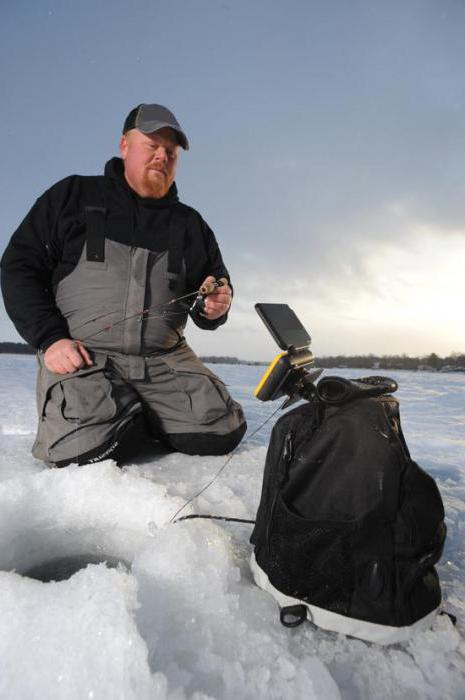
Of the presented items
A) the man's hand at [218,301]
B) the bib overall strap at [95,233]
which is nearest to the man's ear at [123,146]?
the bib overall strap at [95,233]

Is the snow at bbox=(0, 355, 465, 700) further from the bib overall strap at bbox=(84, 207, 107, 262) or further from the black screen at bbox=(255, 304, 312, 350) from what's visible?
the bib overall strap at bbox=(84, 207, 107, 262)

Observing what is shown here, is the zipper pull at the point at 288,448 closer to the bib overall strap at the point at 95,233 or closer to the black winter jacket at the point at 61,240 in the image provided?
the black winter jacket at the point at 61,240

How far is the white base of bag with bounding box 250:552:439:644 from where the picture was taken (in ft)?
3.69

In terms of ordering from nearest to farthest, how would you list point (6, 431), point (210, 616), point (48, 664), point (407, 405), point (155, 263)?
point (48, 664), point (210, 616), point (155, 263), point (6, 431), point (407, 405)

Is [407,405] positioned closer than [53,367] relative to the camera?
No

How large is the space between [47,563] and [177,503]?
0.52 metres

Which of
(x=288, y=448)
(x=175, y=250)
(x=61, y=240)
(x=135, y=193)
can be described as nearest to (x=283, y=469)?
(x=288, y=448)

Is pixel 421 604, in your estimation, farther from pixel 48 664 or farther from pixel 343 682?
pixel 48 664

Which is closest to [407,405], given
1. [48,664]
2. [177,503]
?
[177,503]

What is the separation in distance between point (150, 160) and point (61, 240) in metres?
0.77

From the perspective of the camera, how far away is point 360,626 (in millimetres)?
1140

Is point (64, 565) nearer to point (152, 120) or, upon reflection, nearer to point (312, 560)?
point (312, 560)

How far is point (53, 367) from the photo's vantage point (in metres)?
2.50

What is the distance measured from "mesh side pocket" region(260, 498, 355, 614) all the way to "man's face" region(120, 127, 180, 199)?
89.6 inches
